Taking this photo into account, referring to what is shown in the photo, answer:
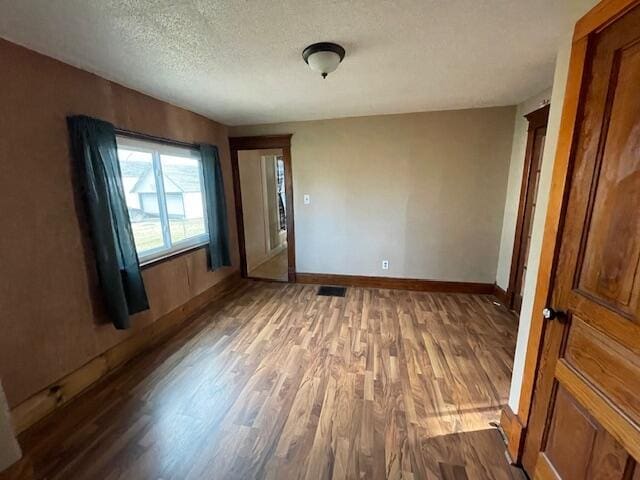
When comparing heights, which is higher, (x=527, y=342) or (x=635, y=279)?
(x=635, y=279)

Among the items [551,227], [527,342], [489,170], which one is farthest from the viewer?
[489,170]

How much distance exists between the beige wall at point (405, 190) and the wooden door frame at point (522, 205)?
378 mm

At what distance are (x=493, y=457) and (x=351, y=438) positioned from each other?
0.76 m

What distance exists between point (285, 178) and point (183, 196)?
1375 mm

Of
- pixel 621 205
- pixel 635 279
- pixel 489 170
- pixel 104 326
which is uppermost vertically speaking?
pixel 489 170

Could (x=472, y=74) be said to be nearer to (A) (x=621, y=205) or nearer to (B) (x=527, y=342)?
(A) (x=621, y=205)

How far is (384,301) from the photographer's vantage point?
3.47 metres

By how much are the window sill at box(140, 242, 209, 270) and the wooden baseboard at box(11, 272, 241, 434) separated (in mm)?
560

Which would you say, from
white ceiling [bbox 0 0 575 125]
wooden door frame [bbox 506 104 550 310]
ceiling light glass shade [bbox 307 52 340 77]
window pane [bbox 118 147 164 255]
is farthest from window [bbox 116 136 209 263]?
wooden door frame [bbox 506 104 550 310]

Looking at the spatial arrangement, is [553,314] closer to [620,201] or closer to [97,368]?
[620,201]

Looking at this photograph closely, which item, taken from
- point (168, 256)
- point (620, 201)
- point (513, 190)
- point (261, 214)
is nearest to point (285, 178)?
point (261, 214)

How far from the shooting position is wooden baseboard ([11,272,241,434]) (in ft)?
5.48

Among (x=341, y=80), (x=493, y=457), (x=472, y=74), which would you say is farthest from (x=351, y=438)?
(x=472, y=74)

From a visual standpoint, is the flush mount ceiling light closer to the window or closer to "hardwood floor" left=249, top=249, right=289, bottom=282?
the window
